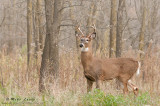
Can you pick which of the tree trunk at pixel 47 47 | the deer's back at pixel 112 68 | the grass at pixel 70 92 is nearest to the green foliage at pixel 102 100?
the grass at pixel 70 92

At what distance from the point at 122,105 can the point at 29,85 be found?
3005 millimetres

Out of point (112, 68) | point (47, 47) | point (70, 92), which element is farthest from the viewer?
point (112, 68)

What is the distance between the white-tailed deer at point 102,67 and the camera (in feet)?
24.5

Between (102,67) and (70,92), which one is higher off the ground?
(102,67)

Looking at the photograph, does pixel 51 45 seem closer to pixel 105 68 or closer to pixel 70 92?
pixel 70 92

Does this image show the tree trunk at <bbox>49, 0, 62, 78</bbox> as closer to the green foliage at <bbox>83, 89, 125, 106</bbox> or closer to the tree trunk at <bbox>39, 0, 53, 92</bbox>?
the tree trunk at <bbox>39, 0, 53, 92</bbox>

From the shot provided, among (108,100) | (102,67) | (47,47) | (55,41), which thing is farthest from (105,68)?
(108,100)

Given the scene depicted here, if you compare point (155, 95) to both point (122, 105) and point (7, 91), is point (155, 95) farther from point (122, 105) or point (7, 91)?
point (7, 91)

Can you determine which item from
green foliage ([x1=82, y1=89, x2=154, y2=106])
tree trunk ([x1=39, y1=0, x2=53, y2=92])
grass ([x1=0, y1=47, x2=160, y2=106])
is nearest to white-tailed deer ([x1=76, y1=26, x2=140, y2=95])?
grass ([x1=0, y1=47, x2=160, y2=106])

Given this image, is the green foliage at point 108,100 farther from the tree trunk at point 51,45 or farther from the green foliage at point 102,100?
the tree trunk at point 51,45

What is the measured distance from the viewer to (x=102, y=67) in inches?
306

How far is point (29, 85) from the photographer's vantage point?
7641 mm

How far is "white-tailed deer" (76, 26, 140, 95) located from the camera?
746 cm

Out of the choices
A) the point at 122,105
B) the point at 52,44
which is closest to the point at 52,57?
the point at 52,44
